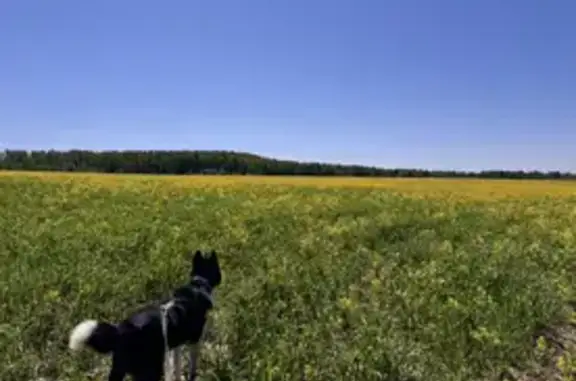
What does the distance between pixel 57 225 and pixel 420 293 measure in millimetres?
7229

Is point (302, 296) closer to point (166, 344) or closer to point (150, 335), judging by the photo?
point (166, 344)

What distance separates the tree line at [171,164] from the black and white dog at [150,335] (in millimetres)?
82469

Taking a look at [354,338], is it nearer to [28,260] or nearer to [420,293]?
[420,293]

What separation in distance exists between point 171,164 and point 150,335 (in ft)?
289

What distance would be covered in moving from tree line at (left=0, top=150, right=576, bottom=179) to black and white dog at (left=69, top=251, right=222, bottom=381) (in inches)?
3247

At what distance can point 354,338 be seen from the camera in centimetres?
638

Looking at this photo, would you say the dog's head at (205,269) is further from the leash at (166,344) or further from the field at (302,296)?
the leash at (166,344)

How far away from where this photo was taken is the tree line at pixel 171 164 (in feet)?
293

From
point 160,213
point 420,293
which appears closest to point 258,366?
point 420,293

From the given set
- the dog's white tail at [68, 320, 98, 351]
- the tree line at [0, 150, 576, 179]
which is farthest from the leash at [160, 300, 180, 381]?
the tree line at [0, 150, 576, 179]

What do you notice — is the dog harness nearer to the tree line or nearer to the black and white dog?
the black and white dog

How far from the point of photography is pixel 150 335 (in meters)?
4.69

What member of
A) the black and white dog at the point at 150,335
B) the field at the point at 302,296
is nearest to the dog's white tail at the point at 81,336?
the black and white dog at the point at 150,335

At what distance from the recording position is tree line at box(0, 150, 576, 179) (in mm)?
89375
